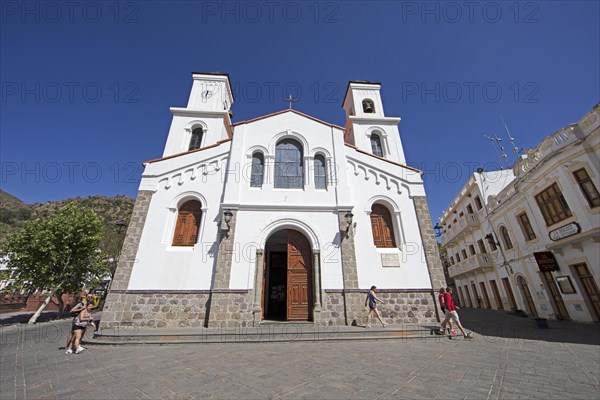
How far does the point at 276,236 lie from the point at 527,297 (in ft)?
57.5

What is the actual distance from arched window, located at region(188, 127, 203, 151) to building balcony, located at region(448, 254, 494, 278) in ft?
78.7

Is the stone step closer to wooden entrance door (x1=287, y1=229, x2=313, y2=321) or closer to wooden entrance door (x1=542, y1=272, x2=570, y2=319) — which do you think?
wooden entrance door (x1=287, y1=229, x2=313, y2=321)

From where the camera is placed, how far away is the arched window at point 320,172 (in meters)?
12.3

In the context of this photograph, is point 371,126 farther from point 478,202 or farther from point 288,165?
point 478,202

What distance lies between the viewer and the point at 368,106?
17.8 meters

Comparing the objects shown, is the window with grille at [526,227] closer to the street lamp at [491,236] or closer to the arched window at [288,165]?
the street lamp at [491,236]

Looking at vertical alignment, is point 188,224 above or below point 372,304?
above

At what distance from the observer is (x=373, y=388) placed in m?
3.97

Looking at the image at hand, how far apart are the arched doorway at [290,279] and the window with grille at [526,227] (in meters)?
14.5

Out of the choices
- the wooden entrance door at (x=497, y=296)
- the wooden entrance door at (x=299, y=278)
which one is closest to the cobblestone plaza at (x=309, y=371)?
the wooden entrance door at (x=299, y=278)

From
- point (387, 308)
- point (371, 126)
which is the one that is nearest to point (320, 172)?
point (371, 126)

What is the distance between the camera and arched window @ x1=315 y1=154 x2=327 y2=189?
12.3 meters

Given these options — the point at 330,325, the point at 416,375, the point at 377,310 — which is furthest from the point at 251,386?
the point at 377,310

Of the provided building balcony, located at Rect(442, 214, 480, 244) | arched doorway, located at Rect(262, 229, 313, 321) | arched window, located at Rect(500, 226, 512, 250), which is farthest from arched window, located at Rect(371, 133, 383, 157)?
building balcony, located at Rect(442, 214, 480, 244)
